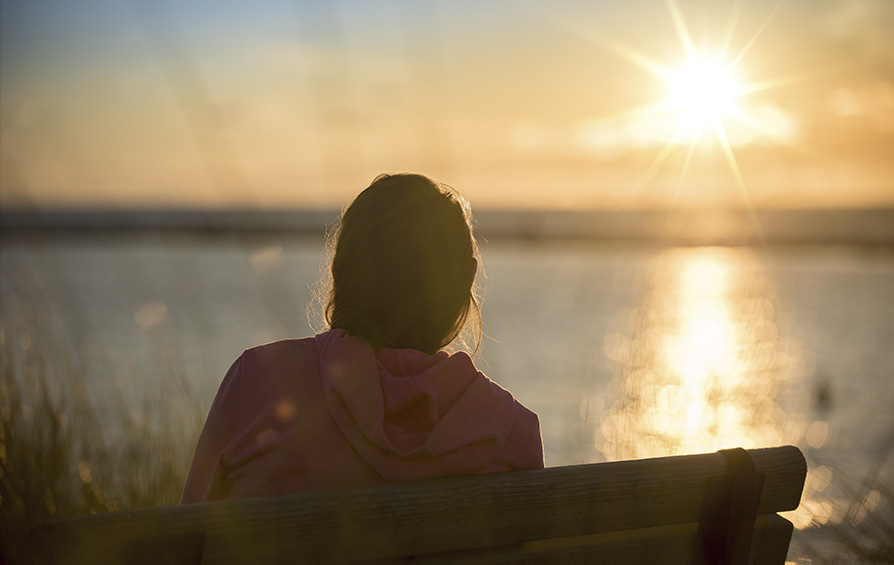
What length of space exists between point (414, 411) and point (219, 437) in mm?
370

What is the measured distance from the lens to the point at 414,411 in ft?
4.65


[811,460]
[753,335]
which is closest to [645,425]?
[811,460]

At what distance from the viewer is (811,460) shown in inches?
187

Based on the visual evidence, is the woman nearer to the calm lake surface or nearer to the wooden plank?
the wooden plank

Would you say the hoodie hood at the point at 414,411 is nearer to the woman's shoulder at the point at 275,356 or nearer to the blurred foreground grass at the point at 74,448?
the woman's shoulder at the point at 275,356

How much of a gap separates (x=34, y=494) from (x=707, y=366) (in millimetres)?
6479

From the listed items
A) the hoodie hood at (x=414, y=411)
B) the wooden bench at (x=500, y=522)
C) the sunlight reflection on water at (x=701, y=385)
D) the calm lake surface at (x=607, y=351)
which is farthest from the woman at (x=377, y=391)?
the sunlight reflection on water at (x=701, y=385)

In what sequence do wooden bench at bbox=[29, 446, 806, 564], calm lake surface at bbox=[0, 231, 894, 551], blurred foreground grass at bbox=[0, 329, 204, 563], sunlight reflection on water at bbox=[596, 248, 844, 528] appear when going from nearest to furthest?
wooden bench at bbox=[29, 446, 806, 564] → blurred foreground grass at bbox=[0, 329, 204, 563] → calm lake surface at bbox=[0, 231, 894, 551] → sunlight reflection on water at bbox=[596, 248, 844, 528]

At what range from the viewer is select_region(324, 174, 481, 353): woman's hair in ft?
5.06

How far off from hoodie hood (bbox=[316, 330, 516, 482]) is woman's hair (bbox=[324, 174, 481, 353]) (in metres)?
0.10

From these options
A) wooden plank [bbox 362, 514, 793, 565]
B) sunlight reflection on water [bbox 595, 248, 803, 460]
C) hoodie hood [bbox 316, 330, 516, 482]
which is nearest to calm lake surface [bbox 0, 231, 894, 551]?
sunlight reflection on water [bbox 595, 248, 803, 460]

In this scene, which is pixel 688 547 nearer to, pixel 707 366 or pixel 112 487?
pixel 112 487

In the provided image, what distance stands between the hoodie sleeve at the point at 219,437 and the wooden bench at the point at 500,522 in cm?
41

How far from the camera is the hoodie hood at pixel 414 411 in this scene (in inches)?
52.7
